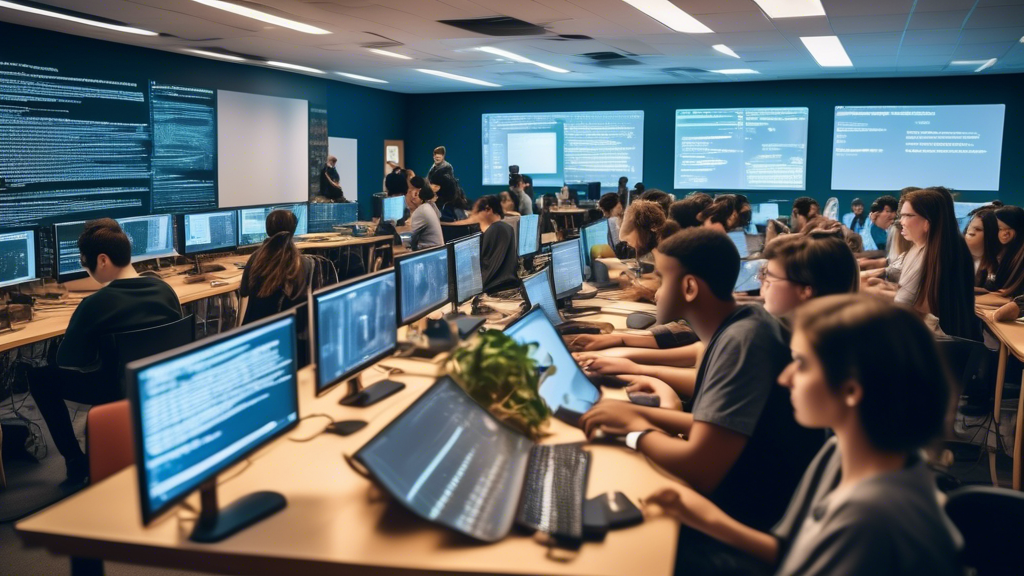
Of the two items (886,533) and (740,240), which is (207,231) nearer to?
(740,240)

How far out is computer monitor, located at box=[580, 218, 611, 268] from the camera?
554 centimetres

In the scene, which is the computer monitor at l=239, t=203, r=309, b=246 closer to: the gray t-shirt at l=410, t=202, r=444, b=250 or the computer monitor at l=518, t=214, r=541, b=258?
the gray t-shirt at l=410, t=202, r=444, b=250

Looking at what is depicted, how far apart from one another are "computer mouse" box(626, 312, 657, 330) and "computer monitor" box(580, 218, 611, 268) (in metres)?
1.21

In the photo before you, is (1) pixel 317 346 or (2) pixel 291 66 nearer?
(1) pixel 317 346

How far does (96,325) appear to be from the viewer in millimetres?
3604

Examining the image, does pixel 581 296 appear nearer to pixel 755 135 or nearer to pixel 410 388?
pixel 410 388

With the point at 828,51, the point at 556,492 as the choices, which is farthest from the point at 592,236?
the point at 828,51

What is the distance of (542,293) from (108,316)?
198cm

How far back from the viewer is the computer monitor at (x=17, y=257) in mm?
4574

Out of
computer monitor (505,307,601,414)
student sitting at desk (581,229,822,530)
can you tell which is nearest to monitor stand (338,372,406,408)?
computer monitor (505,307,601,414)

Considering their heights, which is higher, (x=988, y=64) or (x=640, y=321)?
(x=988, y=64)

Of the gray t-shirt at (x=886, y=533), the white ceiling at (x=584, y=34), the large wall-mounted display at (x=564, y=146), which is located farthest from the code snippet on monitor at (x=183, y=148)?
the gray t-shirt at (x=886, y=533)

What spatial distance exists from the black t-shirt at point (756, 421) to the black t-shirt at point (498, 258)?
10.2ft

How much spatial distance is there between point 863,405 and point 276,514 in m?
1.27
